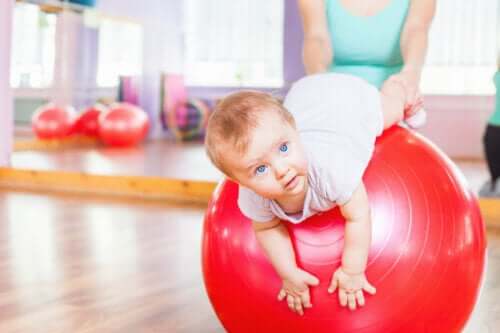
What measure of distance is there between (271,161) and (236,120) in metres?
0.09

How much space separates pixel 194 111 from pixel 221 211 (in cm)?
598

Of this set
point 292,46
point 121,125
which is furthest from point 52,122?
point 292,46

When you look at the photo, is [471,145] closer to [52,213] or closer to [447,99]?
[447,99]

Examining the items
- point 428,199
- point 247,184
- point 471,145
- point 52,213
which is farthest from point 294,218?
point 471,145

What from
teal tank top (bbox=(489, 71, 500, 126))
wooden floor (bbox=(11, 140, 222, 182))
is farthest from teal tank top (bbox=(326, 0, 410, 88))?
wooden floor (bbox=(11, 140, 222, 182))

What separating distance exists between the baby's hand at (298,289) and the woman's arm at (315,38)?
79cm

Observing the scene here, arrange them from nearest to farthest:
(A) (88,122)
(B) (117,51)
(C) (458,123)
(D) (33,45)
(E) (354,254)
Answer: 1. (E) (354,254)
2. (D) (33,45)
3. (C) (458,123)
4. (A) (88,122)
5. (B) (117,51)

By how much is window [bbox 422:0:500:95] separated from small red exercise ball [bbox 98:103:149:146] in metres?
2.62

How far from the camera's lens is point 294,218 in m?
1.46

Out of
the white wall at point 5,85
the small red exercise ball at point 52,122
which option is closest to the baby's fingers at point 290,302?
the white wall at point 5,85

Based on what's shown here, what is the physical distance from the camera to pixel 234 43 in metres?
7.97

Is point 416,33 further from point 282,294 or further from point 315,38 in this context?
point 282,294

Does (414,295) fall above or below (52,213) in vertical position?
above

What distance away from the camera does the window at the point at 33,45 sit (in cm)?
614
